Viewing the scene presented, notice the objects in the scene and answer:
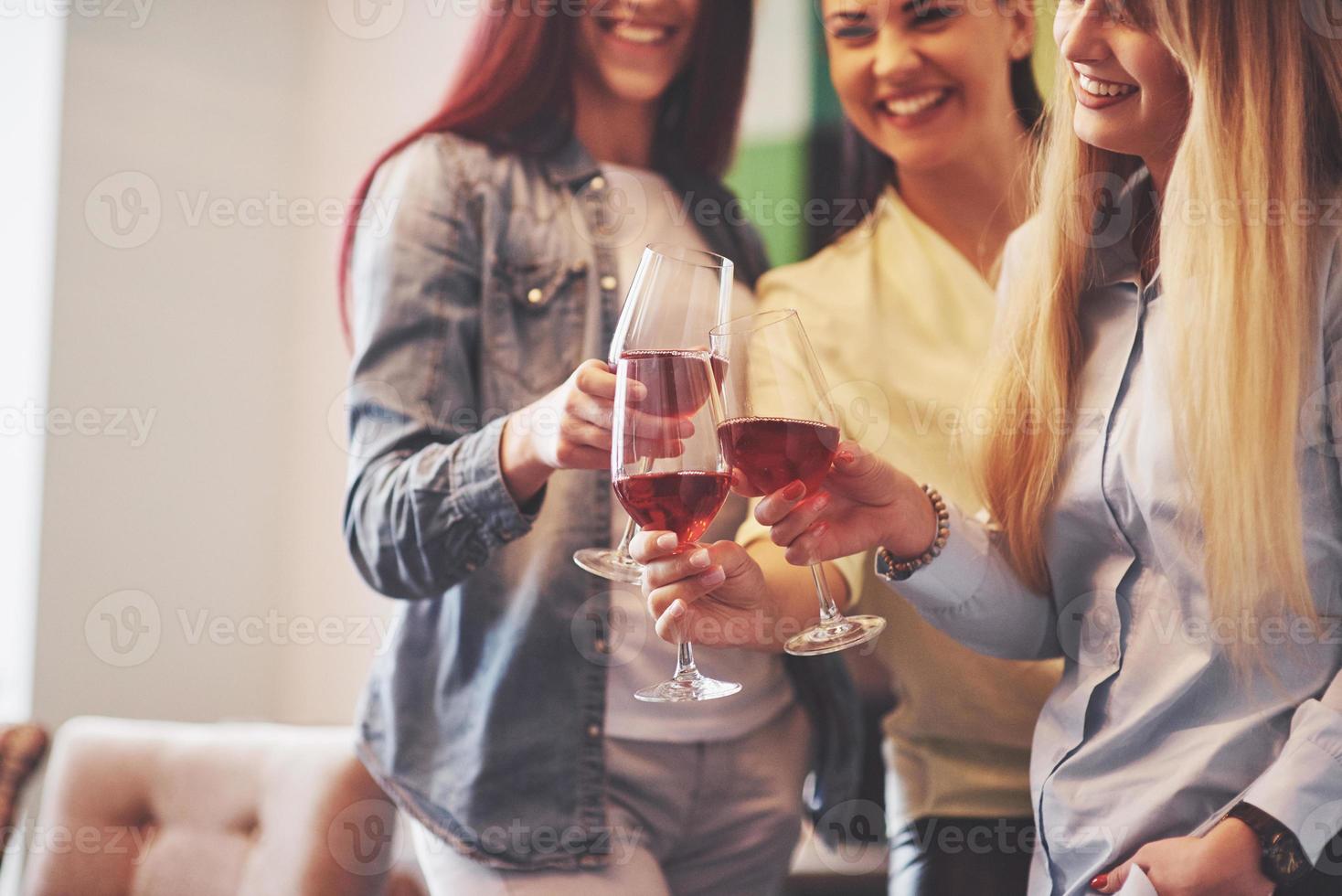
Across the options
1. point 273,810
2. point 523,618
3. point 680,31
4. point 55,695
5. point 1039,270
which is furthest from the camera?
point 55,695

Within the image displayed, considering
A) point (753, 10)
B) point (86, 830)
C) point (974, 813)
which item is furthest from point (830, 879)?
point (753, 10)

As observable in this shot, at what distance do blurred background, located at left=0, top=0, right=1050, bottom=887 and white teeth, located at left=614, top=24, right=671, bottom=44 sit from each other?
0.76 m

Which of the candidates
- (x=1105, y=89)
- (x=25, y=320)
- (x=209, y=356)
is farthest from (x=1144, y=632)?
(x=25, y=320)

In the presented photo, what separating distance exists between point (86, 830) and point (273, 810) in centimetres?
32

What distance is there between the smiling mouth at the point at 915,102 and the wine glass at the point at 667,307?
2.30ft

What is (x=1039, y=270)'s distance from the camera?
1205mm

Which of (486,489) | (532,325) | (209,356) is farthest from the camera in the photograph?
(209,356)

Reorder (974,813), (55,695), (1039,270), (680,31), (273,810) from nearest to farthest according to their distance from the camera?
(1039,270)
(974,813)
(680,31)
(273,810)
(55,695)

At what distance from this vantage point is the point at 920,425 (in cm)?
157

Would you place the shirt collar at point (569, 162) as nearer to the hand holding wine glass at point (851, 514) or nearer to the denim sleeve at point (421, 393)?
the denim sleeve at point (421, 393)

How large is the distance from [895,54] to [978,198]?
0.23m

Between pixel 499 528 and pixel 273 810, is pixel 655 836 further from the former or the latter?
pixel 273 810

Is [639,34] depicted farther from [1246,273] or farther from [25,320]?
[25,320]

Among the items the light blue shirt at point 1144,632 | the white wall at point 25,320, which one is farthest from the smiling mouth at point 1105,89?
the white wall at point 25,320
